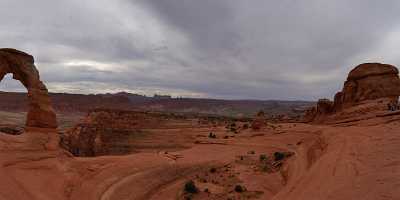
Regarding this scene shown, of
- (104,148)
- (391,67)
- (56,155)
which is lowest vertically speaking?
(104,148)

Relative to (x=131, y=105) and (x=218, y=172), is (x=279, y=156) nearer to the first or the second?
(x=218, y=172)

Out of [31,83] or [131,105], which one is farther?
[131,105]

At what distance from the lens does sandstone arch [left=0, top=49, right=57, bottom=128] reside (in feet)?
62.0

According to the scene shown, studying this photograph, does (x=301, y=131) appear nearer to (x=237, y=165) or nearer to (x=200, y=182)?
(x=237, y=165)

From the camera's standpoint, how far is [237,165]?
25.9 metres

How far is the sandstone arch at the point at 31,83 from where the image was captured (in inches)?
744

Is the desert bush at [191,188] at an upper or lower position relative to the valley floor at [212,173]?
lower

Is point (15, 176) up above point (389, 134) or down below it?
below

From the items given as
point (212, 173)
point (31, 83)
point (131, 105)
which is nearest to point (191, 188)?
point (212, 173)

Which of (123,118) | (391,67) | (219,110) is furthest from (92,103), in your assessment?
(391,67)

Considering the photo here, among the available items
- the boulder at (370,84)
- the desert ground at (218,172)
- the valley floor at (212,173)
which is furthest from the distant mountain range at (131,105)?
the valley floor at (212,173)

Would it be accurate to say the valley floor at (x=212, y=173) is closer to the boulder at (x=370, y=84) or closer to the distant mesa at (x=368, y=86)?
the distant mesa at (x=368, y=86)

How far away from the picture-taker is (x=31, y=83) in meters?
19.5

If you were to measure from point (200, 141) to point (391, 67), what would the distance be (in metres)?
18.4
